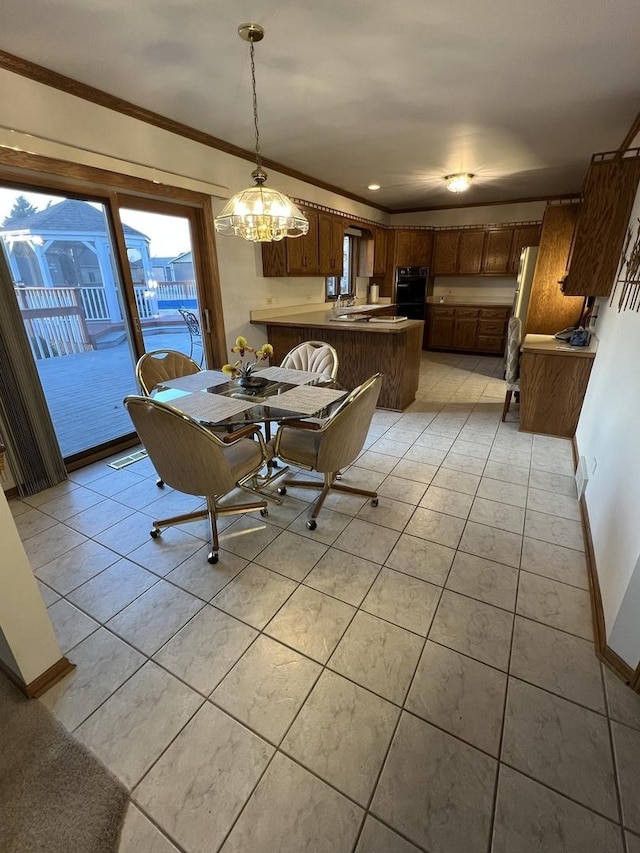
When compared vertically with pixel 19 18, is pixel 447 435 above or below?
below

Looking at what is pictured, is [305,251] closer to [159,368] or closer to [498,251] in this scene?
[159,368]

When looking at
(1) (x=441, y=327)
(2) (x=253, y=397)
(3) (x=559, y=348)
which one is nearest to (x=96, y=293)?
(2) (x=253, y=397)

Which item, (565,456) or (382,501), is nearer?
(382,501)

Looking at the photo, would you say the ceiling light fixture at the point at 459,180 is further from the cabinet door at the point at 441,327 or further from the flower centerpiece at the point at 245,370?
the flower centerpiece at the point at 245,370

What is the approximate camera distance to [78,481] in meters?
2.85

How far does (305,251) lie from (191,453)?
3.62 metres

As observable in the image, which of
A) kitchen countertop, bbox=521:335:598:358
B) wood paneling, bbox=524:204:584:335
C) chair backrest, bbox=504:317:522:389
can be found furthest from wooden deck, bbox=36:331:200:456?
wood paneling, bbox=524:204:584:335

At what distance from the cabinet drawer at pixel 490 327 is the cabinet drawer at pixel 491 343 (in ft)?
0.23

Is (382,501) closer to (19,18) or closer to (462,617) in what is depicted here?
(462,617)

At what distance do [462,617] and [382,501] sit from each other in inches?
37.2

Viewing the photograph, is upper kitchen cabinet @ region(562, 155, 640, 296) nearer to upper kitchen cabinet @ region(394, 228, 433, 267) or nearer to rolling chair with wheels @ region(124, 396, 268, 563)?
rolling chair with wheels @ region(124, 396, 268, 563)

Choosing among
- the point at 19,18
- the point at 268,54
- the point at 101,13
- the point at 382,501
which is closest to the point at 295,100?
the point at 268,54

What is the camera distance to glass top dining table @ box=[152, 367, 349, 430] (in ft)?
6.65

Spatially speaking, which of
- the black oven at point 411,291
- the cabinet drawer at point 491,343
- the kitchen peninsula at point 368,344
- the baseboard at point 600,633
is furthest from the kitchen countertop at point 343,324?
the cabinet drawer at point 491,343
